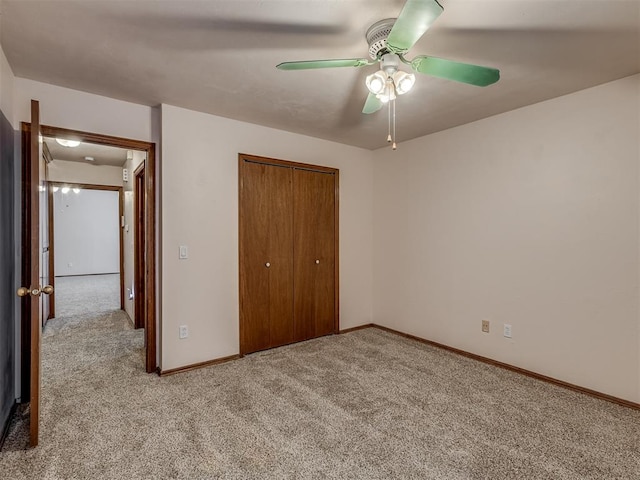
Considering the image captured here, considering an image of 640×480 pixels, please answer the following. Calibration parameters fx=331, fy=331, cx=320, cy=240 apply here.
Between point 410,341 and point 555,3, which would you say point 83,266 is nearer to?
point 410,341

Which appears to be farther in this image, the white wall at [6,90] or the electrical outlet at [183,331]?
the electrical outlet at [183,331]

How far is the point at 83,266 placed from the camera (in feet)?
29.3

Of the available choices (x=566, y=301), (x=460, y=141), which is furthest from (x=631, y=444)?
(x=460, y=141)

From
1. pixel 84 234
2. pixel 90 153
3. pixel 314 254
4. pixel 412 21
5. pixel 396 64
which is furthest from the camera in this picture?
pixel 84 234

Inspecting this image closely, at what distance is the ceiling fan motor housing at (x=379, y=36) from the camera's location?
65.7 inches

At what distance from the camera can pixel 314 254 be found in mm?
3818

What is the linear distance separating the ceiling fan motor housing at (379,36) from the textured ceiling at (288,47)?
0.04 metres

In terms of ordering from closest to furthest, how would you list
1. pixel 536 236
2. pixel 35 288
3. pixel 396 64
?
pixel 396 64 < pixel 35 288 < pixel 536 236

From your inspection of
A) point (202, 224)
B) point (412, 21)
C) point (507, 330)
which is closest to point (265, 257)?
point (202, 224)

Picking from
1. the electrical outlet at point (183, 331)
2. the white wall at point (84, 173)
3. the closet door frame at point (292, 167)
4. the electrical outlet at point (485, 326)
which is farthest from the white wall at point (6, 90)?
the electrical outlet at point (485, 326)

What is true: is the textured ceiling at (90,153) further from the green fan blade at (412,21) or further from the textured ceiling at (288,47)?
the green fan blade at (412,21)

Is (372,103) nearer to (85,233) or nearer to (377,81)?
(377,81)

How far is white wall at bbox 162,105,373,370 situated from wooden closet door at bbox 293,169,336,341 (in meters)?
0.45

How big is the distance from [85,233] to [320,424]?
9.43 m
